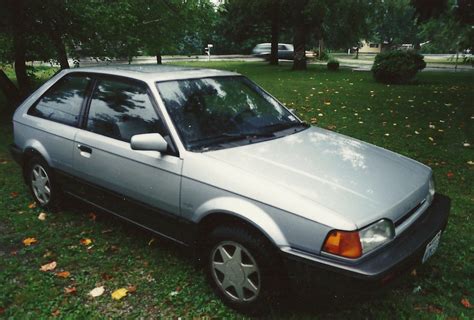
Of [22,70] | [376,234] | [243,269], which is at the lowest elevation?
[243,269]

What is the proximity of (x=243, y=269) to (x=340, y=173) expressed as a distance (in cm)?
92

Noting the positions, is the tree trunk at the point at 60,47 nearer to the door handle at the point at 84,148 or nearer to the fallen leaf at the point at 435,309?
the door handle at the point at 84,148

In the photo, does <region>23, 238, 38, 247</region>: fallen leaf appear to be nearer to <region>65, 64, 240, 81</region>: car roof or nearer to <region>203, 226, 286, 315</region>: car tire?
<region>65, 64, 240, 81</region>: car roof

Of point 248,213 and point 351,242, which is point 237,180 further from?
point 351,242

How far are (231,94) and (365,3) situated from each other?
17.9m

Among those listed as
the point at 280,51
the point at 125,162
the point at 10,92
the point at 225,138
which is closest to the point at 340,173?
the point at 225,138

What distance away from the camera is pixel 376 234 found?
252 centimetres

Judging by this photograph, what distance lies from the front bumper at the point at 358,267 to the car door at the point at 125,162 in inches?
41.0

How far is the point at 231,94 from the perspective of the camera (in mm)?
3768

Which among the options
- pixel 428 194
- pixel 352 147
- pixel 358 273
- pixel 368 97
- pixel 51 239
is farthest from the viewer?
pixel 368 97

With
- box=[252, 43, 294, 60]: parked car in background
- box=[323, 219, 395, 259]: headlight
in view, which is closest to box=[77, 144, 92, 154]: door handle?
box=[323, 219, 395, 259]: headlight

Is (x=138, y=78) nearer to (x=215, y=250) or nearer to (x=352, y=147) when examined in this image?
(x=215, y=250)

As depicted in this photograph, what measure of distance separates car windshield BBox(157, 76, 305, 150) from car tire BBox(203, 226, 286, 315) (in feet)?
2.31

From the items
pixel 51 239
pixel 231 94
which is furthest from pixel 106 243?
pixel 231 94
